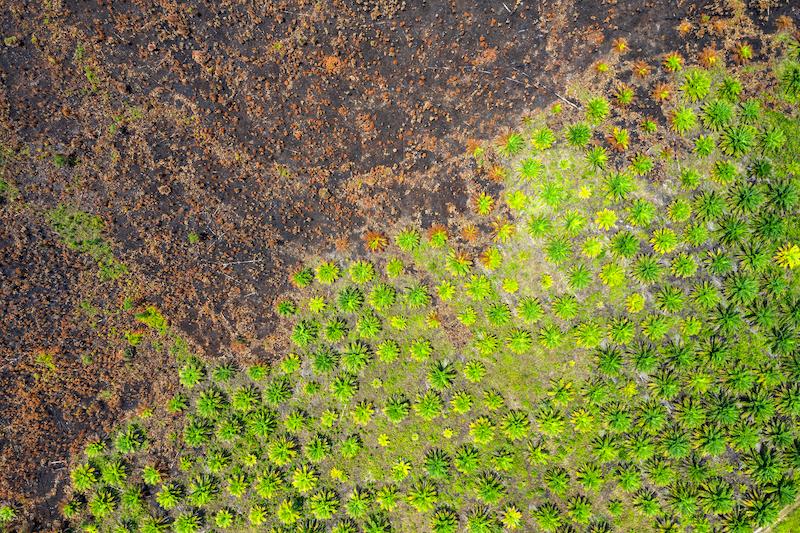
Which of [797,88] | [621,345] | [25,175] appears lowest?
[621,345]

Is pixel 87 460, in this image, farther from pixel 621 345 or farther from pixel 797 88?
A: pixel 797 88

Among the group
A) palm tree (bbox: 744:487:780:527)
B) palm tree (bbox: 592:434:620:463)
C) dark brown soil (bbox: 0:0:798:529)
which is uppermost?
dark brown soil (bbox: 0:0:798:529)

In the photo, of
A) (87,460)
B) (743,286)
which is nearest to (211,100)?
(87,460)

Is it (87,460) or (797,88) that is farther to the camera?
(87,460)

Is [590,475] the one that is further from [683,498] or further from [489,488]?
[489,488]

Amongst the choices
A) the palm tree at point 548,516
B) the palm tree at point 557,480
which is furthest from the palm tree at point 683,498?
the palm tree at point 548,516

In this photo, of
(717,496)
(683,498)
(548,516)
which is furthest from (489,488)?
(717,496)

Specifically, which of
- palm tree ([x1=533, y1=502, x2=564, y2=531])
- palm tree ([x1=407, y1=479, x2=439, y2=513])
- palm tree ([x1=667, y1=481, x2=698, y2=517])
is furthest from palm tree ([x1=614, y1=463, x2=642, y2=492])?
palm tree ([x1=407, y1=479, x2=439, y2=513])

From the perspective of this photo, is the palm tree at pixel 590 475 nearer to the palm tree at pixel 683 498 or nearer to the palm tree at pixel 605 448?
the palm tree at pixel 605 448

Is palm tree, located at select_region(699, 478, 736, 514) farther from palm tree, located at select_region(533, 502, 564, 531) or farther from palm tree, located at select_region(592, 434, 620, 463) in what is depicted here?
palm tree, located at select_region(533, 502, 564, 531)
